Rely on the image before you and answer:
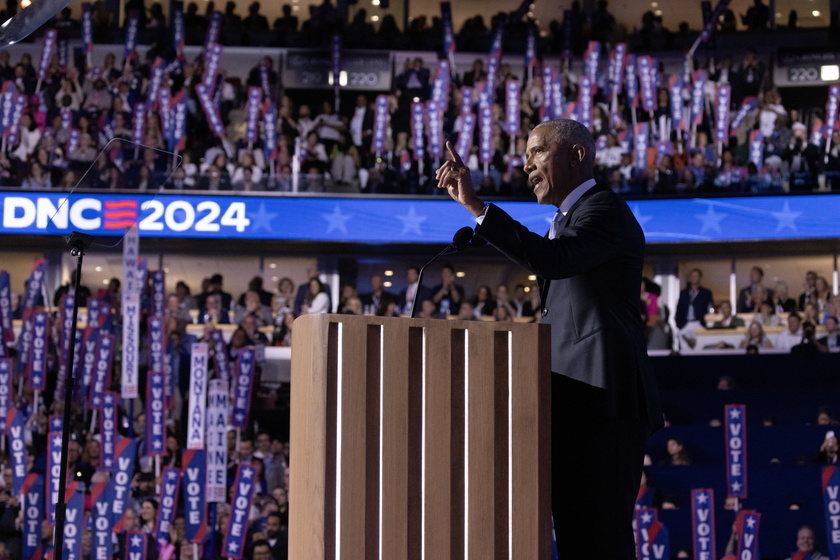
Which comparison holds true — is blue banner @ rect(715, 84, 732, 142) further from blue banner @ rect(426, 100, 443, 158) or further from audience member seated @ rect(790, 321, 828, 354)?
blue banner @ rect(426, 100, 443, 158)

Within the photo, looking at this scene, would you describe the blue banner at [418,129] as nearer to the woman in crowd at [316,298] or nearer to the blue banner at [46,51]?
the woman in crowd at [316,298]

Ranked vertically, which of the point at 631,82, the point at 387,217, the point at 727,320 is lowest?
the point at 727,320

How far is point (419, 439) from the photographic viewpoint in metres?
2.31

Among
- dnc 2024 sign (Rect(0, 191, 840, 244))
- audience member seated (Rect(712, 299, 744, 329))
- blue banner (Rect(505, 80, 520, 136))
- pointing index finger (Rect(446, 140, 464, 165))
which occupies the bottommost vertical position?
pointing index finger (Rect(446, 140, 464, 165))

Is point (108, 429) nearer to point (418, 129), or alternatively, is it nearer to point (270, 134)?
point (270, 134)

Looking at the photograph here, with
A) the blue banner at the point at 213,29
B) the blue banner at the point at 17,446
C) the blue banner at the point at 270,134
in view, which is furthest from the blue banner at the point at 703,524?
the blue banner at the point at 213,29

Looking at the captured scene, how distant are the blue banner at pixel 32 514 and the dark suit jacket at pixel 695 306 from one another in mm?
6020

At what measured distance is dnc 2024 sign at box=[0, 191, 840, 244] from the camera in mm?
11711

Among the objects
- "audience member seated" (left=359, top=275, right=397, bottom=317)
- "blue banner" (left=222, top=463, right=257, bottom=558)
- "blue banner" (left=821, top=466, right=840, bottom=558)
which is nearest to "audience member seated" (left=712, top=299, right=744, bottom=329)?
"blue banner" (left=821, top=466, right=840, bottom=558)

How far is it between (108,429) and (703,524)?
15.9ft

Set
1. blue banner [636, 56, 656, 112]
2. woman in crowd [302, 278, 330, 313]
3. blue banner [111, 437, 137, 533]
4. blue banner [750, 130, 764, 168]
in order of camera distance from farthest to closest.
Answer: blue banner [636, 56, 656, 112], blue banner [750, 130, 764, 168], woman in crowd [302, 278, 330, 313], blue banner [111, 437, 137, 533]

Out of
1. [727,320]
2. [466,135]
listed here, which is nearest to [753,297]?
[727,320]

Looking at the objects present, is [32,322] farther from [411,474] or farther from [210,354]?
[411,474]

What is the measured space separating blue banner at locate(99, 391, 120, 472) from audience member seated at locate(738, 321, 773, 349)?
18.8 feet
